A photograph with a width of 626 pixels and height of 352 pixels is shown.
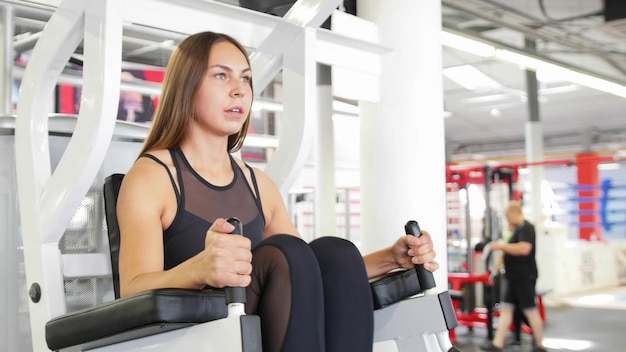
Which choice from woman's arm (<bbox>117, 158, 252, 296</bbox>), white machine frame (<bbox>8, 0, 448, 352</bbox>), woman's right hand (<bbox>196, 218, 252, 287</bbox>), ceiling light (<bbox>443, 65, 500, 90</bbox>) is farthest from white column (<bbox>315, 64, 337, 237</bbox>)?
woman's right hand (<bbox>196, 218, 252, 287</bbox>)

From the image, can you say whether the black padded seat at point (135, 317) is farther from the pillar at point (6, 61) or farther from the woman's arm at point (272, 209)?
the pillar at point (6, 61)

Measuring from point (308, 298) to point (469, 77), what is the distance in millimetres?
10648

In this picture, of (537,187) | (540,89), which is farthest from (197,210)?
(540,89)

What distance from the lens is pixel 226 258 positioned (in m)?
1.10

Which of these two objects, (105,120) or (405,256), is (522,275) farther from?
(105,120)

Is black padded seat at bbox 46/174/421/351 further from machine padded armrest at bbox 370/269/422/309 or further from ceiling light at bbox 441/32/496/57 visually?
ceiling light at bbox 441/32/496/57

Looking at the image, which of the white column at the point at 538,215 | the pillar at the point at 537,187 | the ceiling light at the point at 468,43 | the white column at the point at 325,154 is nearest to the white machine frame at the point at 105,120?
the ceiling light at the point at 468,43

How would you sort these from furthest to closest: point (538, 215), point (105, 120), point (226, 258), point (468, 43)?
point (538, 215) < point (468, 43) < point (105, 120) < point (226, 258)

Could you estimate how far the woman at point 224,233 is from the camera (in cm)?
126

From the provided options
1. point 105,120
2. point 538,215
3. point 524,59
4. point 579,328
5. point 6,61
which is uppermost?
point 524,59

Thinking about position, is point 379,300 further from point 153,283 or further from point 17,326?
point 17,326

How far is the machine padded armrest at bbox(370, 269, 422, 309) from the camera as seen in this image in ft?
5.05

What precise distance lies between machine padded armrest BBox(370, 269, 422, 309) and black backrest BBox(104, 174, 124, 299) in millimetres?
575

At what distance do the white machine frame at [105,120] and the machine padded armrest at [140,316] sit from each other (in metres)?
0.03
